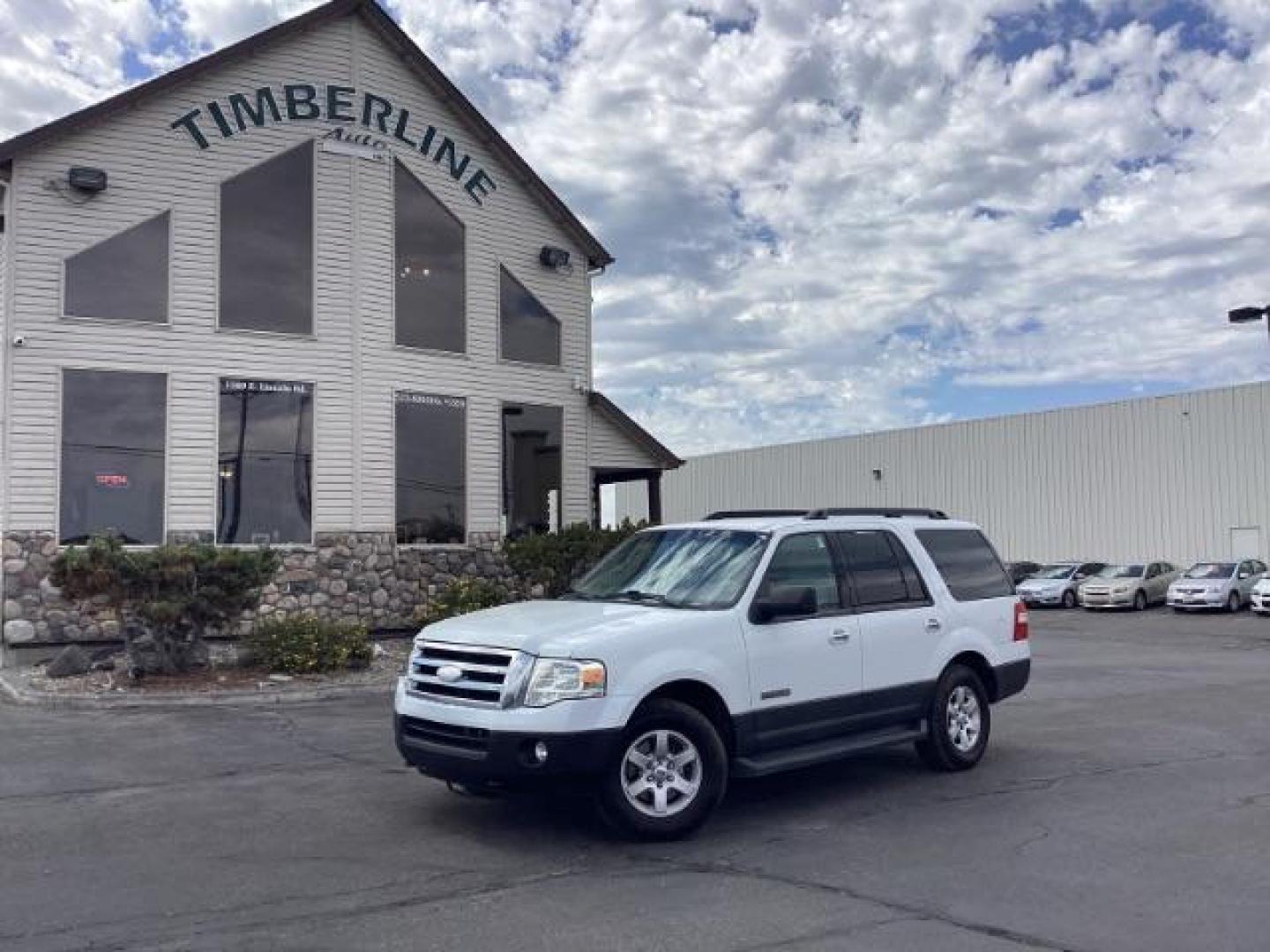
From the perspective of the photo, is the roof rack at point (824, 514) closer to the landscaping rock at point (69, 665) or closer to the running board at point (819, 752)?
the running board at point (819, 752)

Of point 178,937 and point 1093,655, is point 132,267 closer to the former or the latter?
point 178,937

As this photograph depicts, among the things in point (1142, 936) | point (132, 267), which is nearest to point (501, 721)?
point (1142, 936)

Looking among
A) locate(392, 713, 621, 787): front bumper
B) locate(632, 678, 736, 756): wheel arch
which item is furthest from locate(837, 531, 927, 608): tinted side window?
locate(392, 713, 621, 787): front bumper

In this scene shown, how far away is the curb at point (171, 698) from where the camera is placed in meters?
12.6

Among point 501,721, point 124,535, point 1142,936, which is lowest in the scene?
point 1142,936

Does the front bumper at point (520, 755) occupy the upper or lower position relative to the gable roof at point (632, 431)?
lower

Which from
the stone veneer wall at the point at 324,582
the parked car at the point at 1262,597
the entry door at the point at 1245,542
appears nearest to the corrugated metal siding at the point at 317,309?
the stone veneer wall at the point at 324,582

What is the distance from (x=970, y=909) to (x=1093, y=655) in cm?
1586

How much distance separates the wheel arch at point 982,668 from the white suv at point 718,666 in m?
0.02

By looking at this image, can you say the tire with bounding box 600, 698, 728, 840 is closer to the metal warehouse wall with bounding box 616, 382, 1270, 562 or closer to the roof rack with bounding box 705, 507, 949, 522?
the roof rack with bounding box 705, 507, 949, 522

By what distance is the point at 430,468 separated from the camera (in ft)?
62.2

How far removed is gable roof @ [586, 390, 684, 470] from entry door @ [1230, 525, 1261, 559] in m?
23.7

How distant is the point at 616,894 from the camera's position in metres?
5.95

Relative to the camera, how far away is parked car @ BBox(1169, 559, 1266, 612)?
32.9 m
